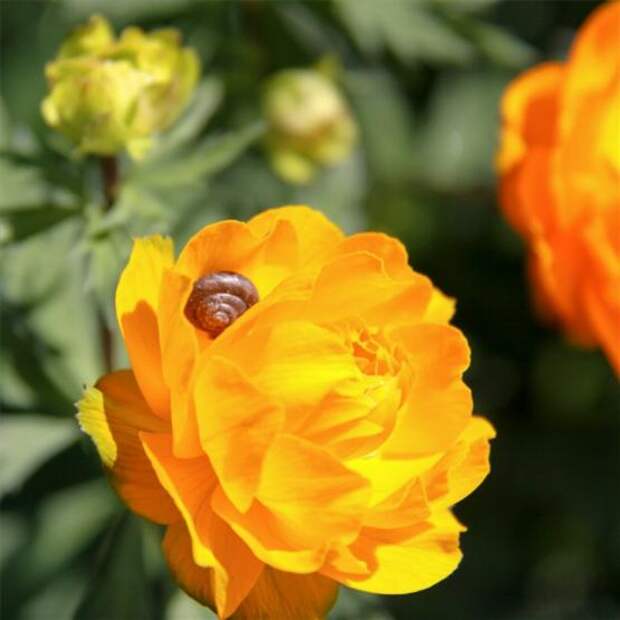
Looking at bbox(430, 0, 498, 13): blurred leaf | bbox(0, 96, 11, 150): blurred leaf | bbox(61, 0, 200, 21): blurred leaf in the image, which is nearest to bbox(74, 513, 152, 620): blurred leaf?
bbox(0, 96, 11, 150): blurred leaf

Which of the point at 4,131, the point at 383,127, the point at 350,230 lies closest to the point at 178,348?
the point at 4,131

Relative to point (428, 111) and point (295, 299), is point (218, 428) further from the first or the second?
point (428, 111)

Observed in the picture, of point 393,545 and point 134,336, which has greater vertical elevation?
point 134,336

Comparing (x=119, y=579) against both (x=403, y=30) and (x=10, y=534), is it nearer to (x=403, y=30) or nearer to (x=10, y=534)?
(x=10, y=534)

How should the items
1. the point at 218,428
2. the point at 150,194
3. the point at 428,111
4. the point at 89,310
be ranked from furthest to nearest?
1. the point at 428,111
2. the point at 89,310
3. the point at 150,194
4. the point at 218,428

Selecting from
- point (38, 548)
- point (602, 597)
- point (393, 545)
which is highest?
point (393, 545)

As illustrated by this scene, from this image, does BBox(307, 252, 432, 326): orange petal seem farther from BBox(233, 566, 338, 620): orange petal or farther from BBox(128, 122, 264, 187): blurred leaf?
BBox(128, 122, 264, 187): blurred leaf

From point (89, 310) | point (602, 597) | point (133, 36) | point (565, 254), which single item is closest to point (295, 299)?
point (133, 36)
